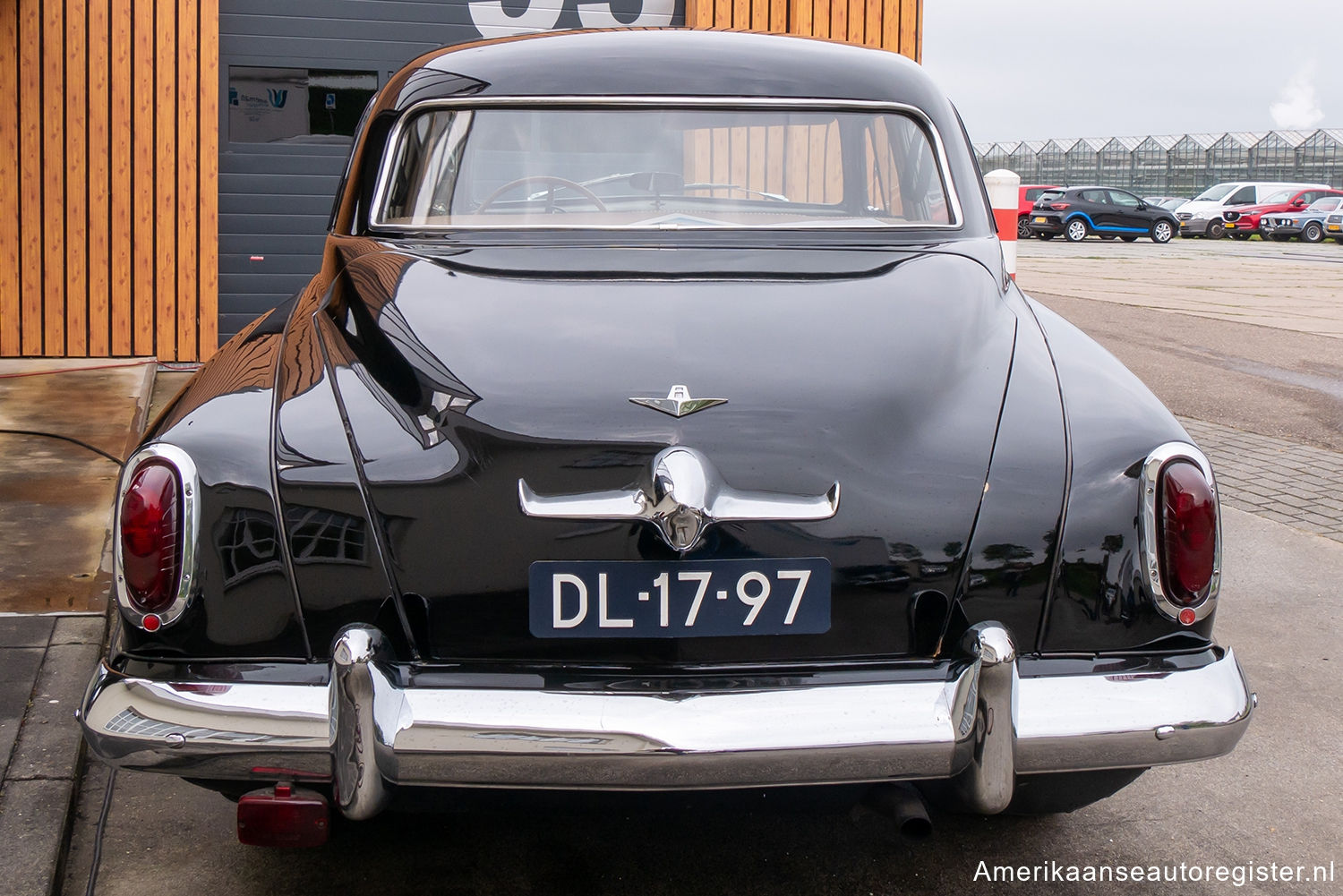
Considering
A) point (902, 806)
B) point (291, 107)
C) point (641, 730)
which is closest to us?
point (641, 730)

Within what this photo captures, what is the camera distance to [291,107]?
902 centimetres

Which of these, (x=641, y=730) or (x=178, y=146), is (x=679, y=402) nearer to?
(x=641, y=730)

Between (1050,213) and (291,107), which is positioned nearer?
(291,107)

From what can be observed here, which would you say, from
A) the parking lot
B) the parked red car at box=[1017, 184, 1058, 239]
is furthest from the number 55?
the parked red car at box=[1017, 184, 1058, 239]

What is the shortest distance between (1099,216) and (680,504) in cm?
2949

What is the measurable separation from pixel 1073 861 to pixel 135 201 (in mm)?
7896

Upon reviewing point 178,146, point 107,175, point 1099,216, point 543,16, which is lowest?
point 1099,216

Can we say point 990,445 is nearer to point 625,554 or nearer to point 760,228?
point 625,554

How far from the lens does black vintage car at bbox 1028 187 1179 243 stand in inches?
1150

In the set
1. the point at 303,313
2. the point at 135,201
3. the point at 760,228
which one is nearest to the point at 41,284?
the point at 135,201

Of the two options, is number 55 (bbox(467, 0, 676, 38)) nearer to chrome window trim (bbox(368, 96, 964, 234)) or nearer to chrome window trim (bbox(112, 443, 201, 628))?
chrome window trim (bbox(368, 96, 964, 234))

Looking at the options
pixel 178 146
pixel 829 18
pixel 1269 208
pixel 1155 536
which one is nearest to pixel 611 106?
pixel 1155 536

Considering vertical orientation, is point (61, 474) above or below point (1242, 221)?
above

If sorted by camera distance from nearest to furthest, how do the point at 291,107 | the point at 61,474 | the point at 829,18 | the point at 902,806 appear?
the point at 902,806
the point at 61,474
the point at 291,107
the point at 829,18
